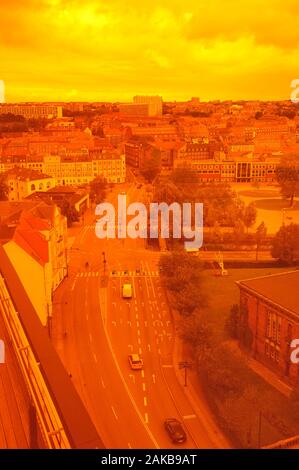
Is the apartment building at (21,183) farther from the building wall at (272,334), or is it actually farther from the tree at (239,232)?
the building wall at (272,334)

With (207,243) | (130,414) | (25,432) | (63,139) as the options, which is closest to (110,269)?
(207,243)

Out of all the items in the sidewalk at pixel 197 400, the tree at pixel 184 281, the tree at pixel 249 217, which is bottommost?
the sidewalk at pixel 197 400

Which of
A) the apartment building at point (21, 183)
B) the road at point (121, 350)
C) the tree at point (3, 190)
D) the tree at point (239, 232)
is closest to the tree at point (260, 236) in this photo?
the tree at point (239, 232)

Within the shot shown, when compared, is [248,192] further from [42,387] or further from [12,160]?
[42,387]

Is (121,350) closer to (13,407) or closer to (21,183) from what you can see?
(13,407)

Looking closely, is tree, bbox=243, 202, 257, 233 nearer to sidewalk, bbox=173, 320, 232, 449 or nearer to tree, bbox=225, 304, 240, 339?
A: tree, bbox=225, 304, 240, 339
